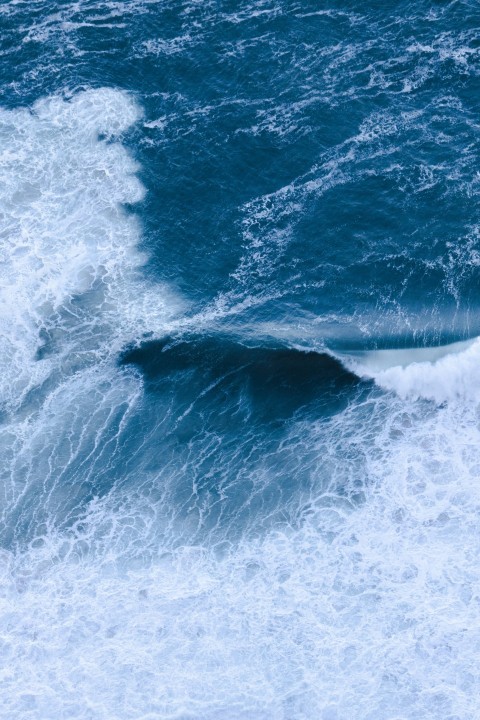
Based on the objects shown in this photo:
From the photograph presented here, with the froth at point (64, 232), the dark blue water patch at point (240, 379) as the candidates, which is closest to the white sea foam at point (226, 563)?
the froth at point (64, 232)

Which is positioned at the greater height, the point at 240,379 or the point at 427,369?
the point at 240,379

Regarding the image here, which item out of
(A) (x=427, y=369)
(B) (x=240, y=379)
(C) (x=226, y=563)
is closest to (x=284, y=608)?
(C) (x=226, y=563)

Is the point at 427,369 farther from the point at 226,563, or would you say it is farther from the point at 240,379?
the point at 226,563

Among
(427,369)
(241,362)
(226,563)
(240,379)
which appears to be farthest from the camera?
(241,362)

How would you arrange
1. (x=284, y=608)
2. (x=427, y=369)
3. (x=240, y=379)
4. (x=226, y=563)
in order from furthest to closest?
(x=240, y=379) → (x=427, y=369) → (x=226, y=563) → (x=284, y=608)

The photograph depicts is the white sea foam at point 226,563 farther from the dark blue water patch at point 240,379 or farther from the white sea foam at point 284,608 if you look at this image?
the dark blue water patch at point 240,379

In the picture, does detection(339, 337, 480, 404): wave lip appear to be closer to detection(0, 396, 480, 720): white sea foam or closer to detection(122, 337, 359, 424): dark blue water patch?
detection(122, 337, 359, 424): dark blue water patch

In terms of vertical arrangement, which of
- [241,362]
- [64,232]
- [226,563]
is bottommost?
[226,563]
